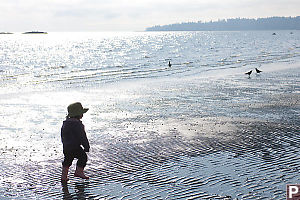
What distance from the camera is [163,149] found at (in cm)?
998

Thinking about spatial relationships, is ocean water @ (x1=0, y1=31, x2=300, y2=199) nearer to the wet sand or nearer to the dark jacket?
the wet sand

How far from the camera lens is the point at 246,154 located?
30.6 ft

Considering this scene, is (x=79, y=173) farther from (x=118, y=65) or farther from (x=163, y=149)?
(x=118, y=65)

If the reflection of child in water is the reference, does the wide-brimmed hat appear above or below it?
above

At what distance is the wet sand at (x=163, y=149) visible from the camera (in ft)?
23.5

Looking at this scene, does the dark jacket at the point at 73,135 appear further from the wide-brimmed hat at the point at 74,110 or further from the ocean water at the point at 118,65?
the ocean water at the point at 118,65

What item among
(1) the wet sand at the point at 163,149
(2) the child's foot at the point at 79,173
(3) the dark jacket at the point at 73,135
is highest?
(3) the dark jacket at the point at 73,135

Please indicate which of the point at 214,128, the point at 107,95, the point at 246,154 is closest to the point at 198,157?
the point at 246,154

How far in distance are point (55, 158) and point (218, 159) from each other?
399cm

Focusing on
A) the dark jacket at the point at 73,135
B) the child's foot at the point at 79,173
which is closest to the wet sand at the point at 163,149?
the child's foot at the point at 79,173

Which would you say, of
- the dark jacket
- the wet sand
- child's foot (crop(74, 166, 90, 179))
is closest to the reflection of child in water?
the dark jacket

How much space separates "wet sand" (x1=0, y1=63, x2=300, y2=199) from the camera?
7172mm

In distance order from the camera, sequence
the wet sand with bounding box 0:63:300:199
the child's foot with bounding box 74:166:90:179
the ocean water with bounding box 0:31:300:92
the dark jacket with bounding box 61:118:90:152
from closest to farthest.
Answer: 1. the wet sand with bounding box 0:63:300:199
2. the dark jacket with bounding box 61:118:90:152
3. the child's foot with bounding box 74:166:90:179
4. the ocean water with bounding box 0:31:300:92

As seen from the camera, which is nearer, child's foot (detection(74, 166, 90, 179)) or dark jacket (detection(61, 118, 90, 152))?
dark jacket (detection(61, 118, 90, 152))
